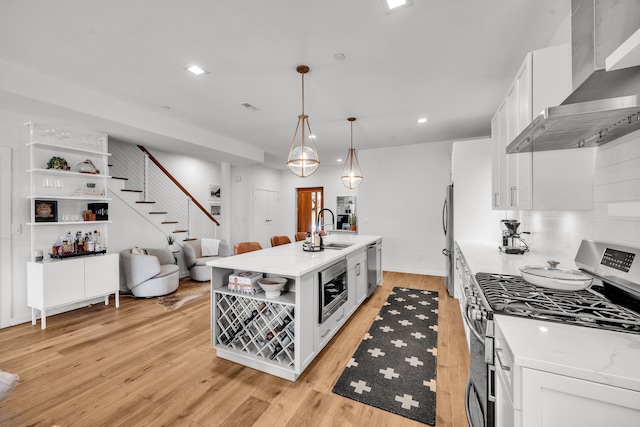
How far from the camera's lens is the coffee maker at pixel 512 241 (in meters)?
2.61


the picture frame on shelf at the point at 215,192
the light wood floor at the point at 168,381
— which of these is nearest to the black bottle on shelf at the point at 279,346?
the light wood floor at the point at 168,381

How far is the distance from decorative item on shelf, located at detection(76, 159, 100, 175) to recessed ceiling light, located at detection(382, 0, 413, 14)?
420cm

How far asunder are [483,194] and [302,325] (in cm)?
319

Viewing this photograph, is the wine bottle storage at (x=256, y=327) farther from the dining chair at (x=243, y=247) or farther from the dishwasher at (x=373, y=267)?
the dishwasher at (x=373, y=267)

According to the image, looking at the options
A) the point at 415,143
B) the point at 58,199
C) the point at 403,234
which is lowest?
the point at 403,234

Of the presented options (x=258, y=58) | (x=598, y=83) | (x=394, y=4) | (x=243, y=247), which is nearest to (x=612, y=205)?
(x=598, y=83)

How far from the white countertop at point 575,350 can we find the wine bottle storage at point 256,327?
1.53 m

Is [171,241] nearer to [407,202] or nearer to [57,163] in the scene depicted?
[57,163]

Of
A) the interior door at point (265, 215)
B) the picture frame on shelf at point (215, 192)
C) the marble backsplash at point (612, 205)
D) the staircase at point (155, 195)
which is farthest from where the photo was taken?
the interior door at point (265, 215)

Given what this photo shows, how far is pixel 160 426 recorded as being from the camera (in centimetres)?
165

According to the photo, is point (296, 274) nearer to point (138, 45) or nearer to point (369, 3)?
point (369, 3)

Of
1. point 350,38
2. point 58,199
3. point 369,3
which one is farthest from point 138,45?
point 58,199

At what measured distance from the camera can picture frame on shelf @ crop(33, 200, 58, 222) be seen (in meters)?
3.28

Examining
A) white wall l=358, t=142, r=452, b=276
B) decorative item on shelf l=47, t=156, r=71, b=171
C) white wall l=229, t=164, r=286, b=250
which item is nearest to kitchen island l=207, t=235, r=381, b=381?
decorative item on shelf l=47, t=156, r=71, b=171
